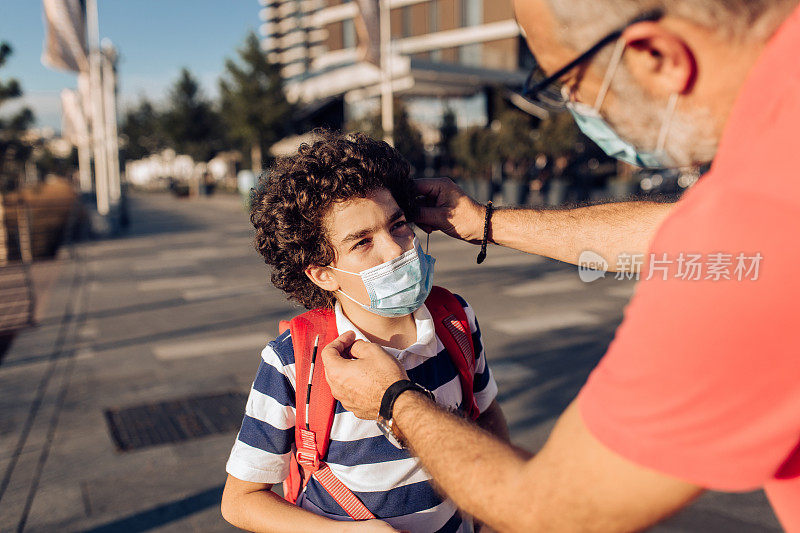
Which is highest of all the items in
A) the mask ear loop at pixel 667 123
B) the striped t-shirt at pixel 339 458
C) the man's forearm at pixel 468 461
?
the mask ear loop at pixel 667 123

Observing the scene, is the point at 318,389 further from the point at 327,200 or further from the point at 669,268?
the point at 669,268

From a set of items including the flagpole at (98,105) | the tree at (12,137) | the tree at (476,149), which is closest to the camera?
the tree at (12,137)

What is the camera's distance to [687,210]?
0.86 meters

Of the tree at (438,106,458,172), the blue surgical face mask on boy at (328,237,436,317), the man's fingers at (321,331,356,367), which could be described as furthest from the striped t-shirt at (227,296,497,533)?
the tree at (438,106,458,172)

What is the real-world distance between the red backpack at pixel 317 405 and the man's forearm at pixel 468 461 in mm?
416

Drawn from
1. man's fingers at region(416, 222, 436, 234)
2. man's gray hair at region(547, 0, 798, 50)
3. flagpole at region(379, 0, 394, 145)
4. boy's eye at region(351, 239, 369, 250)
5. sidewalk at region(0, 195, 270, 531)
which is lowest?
sidewalk at region(0, 195, 270, 531)

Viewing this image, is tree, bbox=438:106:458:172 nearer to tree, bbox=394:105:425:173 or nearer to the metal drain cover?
tree, bbox=394:105:425:173

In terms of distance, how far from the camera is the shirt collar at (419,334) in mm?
1798

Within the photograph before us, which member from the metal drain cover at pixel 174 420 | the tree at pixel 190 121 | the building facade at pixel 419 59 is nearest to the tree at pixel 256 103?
the building facade at pixel 419 59

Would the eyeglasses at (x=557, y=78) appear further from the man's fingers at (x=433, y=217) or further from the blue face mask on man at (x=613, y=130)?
the man's fingers at (x=433, y=217)

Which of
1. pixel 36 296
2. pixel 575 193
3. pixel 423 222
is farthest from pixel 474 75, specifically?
pixel 423 222

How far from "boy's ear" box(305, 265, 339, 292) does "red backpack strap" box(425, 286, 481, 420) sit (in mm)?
286

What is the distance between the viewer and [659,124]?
3.77 feet

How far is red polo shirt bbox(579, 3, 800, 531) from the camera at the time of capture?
80 cm
